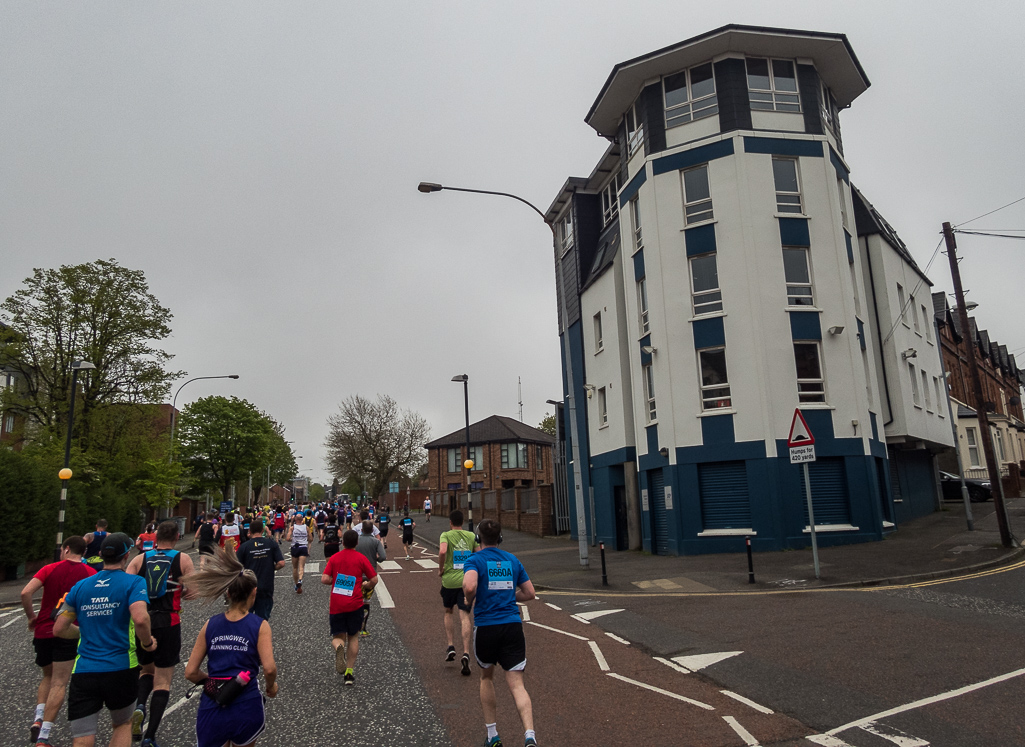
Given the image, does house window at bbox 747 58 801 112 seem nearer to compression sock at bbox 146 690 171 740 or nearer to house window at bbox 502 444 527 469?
compression sock at bbox 146 690 171 740

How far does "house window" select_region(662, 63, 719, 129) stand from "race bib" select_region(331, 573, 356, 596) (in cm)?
1799

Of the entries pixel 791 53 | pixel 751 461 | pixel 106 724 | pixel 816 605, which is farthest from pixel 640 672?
pixel 791 53

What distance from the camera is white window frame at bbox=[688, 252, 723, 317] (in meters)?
19.9

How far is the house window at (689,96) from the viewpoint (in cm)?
2087

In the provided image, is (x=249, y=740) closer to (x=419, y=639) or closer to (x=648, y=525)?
(x=419, y=639)

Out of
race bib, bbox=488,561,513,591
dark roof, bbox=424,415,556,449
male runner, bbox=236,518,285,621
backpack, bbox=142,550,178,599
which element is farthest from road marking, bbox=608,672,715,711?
dark roof, bbox=424,415,556,449

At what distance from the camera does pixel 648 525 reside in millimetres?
21031

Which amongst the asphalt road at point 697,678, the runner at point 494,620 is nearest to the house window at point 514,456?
the asphalt road at point 697,678

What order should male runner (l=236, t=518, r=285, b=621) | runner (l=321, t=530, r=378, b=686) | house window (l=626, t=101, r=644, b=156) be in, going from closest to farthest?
1. runner (l=321, t=530, r=378, b=686)
2. male runner (l=236, t=518, r=285, b=621)
3. house window (l=626, t=101, r=644, b=156)

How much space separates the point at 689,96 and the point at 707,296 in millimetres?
6218

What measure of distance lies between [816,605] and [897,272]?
18.7 m

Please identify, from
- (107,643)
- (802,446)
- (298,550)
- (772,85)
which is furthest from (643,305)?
(107,643)

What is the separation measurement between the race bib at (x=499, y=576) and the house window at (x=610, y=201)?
2162 cm

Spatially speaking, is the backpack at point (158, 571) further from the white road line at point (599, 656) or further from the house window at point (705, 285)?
the house window at point (705, 285)
